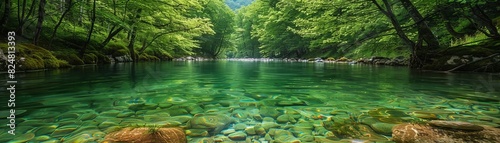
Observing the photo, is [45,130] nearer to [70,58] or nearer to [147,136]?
[147,136]

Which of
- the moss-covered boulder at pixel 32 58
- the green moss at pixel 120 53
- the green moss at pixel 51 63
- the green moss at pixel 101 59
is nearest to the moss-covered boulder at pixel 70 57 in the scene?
the moss-covered boulder at pixel 32 58

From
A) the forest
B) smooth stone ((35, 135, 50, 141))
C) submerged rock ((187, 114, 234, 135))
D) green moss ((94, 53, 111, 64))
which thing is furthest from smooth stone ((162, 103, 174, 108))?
green moss ((94, 53, 111, 64))

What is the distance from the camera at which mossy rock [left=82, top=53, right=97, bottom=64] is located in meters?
12.6

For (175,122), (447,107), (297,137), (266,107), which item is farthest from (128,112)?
(447,107)

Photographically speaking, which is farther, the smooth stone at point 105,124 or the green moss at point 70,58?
the green moss at point 70,58

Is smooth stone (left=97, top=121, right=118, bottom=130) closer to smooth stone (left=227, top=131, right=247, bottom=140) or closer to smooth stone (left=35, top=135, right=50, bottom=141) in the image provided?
smooth stone (left=35, top=135, right=50, bottom=141)

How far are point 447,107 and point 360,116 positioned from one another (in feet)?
4.43

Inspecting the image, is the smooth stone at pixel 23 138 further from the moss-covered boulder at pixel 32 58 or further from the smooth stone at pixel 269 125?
the moss-covered boulder at pixel 32 58

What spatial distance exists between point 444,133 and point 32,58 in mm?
10597

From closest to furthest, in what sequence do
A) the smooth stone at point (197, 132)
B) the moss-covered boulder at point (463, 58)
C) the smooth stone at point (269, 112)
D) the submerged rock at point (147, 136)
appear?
the submerged rock at point (147, 136), the smooth stone at point (197, 132), the smooth stone at point (269, 112), the moss-covered boulder at point (463, 58)

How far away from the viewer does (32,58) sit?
27.5ft

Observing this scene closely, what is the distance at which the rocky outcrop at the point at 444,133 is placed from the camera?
6.66ft

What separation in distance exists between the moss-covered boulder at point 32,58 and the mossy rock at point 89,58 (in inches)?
117

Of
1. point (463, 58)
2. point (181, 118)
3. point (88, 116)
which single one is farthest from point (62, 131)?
point (463, 58)
